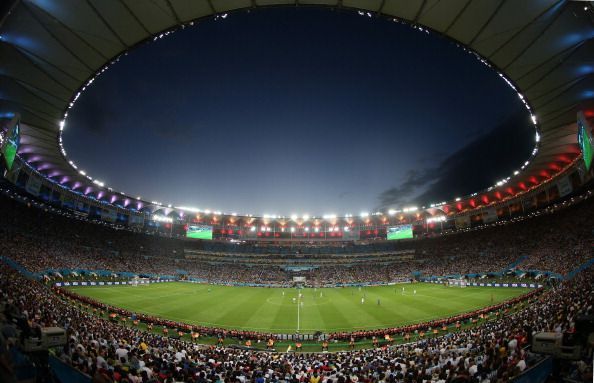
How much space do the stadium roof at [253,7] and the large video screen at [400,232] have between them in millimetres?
61647

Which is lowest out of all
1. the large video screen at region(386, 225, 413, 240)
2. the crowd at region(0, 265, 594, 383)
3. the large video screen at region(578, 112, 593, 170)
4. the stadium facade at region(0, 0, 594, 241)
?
the crowd at region(0, 265, 594, 383)

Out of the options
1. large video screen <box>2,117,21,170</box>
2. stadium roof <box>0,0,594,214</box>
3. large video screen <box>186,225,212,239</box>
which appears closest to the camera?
stadium roof <box>0,0,594,214</box>

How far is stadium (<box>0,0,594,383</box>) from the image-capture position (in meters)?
12.8

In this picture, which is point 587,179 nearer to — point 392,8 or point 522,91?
point 522,91

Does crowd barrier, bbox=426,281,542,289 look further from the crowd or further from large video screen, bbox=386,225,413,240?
the crowd

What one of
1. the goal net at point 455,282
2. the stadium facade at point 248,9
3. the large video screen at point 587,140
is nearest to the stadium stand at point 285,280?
the goal net at point 455,282

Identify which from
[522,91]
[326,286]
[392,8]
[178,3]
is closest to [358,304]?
[326,286]

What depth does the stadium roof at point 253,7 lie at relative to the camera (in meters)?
15.6

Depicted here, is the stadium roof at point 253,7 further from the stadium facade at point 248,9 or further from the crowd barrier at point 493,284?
the crowd barrier at point 493,284

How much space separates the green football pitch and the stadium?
0.40 m

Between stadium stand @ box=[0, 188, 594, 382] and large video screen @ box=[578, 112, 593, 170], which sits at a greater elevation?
large video screen @ box=[578, 112, 593, 170]

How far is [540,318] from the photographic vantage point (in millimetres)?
17359

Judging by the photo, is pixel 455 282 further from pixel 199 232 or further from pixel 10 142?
pixel 199 232

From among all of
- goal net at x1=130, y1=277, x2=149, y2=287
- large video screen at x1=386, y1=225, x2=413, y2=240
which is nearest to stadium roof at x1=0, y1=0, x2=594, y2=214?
goal net at x1=130, y1=277, x2=149, y2=287
